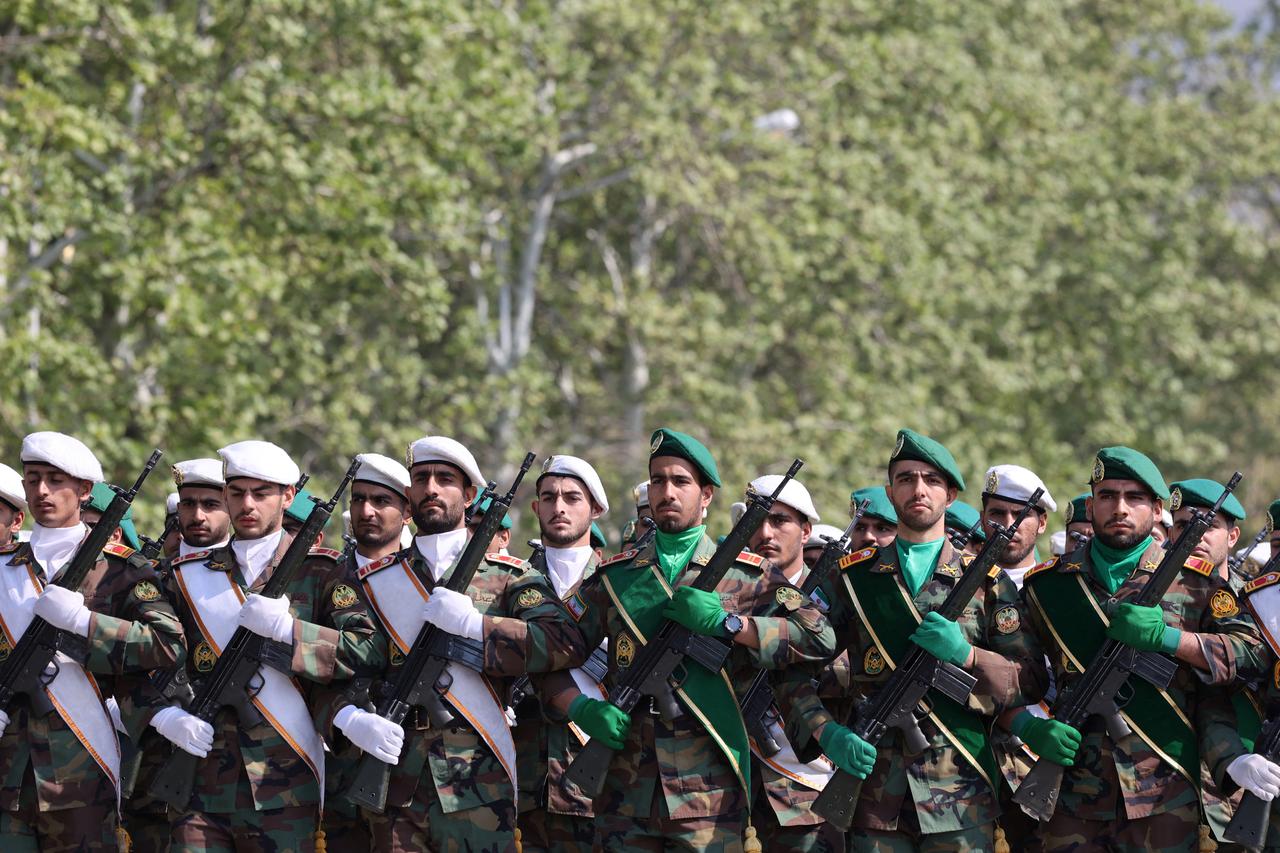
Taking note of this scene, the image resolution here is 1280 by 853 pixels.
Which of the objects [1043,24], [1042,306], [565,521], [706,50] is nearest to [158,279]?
[706,50]

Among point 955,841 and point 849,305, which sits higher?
point 849,305

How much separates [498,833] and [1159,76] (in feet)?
103

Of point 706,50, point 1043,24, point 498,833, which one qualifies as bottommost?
point 498,833

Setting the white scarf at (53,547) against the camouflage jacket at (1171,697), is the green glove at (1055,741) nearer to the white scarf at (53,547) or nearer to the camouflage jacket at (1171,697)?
the camouflage jacket at (1171,697)

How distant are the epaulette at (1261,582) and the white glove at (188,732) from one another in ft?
12.7

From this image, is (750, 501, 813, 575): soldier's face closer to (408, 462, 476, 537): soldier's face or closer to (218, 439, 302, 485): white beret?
(408, 462, 476, 537): soldier's face

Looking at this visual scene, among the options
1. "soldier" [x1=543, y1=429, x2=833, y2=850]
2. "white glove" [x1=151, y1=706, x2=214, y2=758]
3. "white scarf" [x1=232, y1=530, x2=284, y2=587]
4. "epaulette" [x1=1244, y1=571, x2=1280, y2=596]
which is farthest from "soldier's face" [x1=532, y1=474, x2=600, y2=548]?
"epaulette" [x1=1244, y1=571, x2=1280, y2=596]

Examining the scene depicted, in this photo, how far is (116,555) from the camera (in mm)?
8578

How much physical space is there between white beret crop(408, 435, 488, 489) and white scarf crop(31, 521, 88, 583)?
1.45 meters

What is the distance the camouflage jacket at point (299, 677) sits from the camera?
8086 millimetres

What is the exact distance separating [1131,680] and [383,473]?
298 cm

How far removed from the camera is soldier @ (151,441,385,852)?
318 inches

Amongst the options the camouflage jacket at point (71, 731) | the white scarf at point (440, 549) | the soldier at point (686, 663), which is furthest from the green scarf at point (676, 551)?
the camouflage jacket at point (71, 731)

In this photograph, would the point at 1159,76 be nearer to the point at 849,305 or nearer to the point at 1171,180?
the point at 1171,180
